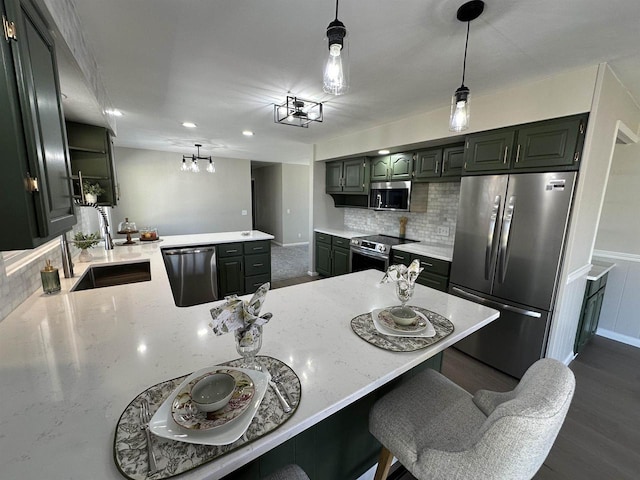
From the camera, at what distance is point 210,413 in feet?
2.33

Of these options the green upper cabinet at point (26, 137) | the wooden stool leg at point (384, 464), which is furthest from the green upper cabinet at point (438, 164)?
the green upper cabinet at point (26, 137)

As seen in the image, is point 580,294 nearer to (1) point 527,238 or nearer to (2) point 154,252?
(1) point 527,238

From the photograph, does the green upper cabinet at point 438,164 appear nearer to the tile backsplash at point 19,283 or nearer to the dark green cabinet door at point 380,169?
the dark green cabinet door at point 380,169

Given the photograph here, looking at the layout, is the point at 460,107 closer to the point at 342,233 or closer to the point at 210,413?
the point at 210,413

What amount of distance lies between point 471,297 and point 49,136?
3095mm

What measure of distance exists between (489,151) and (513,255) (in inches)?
36.8

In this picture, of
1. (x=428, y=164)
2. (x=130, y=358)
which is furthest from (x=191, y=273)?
(x=428, y=164)

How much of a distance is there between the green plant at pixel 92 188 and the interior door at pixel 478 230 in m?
3.43

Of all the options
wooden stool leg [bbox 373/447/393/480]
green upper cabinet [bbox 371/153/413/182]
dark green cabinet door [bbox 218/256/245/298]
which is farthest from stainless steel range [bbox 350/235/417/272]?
wooden stool leg [bbox 373/447/393/480]

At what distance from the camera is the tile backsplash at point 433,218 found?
3.41 m

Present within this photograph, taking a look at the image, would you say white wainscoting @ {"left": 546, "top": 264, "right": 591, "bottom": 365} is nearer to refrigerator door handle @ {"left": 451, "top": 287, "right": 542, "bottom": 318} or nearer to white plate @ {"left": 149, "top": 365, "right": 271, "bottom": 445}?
refrigerator door handle @ {"left": 451, "top": 287, "right": 542, "bottom": 318}

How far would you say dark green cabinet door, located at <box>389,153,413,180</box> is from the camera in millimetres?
3436

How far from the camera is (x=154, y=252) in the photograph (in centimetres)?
288

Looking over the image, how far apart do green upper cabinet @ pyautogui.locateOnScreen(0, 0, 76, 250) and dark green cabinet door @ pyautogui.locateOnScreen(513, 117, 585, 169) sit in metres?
2.89
